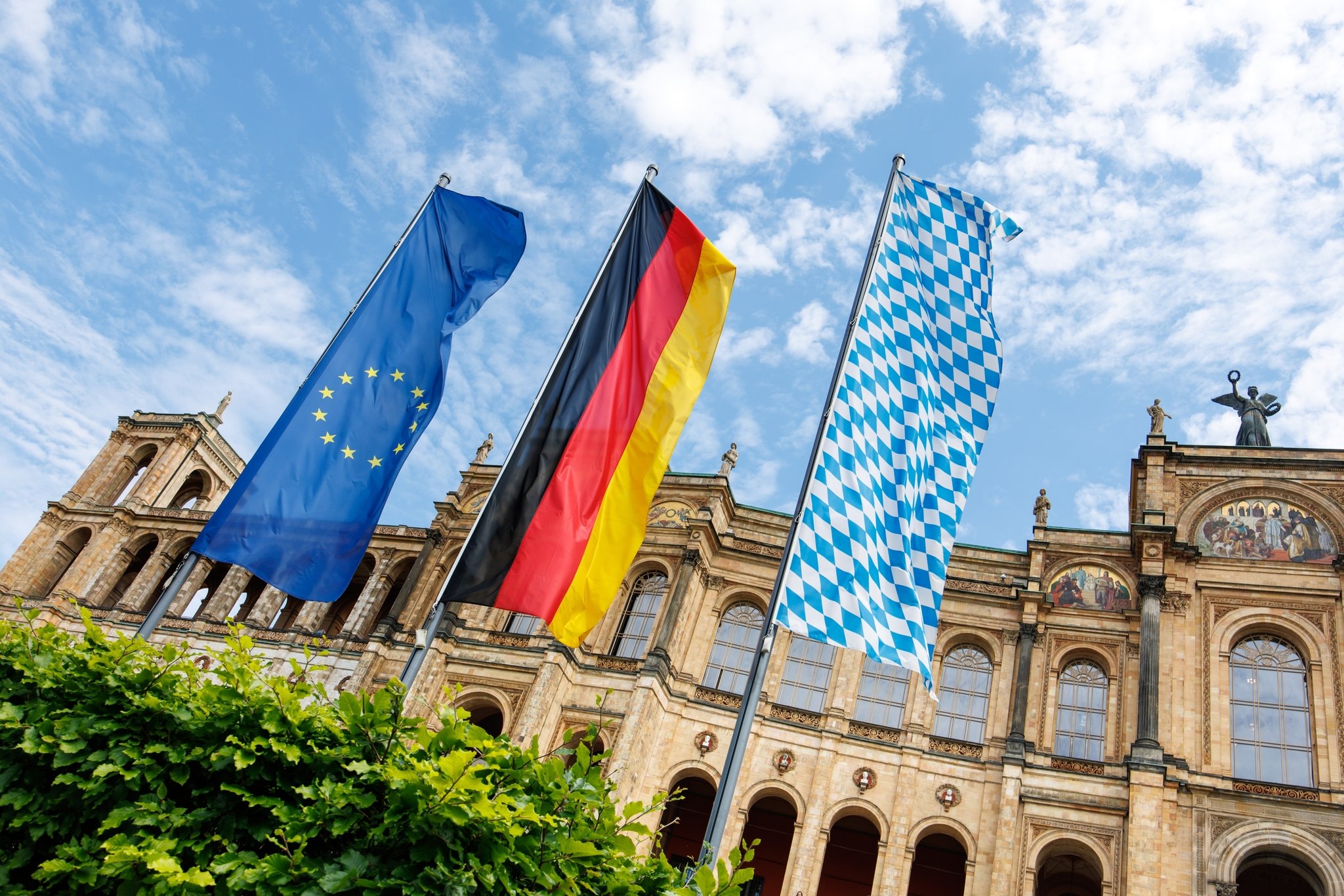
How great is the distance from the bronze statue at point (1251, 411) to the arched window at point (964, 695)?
1192cm

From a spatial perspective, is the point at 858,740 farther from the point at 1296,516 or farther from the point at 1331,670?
the point at 1296,516

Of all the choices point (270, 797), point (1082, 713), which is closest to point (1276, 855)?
point (1082, 713)

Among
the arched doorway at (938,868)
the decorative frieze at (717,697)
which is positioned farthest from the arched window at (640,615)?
the arched doorway at (938,868)

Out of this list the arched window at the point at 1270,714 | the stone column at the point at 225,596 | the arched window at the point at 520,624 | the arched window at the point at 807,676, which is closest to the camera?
the arched window at the point at 1270,714

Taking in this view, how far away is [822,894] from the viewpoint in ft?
95.9

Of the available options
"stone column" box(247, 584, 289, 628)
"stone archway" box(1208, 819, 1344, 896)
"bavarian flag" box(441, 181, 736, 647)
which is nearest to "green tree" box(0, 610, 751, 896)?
"bavarian flag" box(441, 181, 736, 647)

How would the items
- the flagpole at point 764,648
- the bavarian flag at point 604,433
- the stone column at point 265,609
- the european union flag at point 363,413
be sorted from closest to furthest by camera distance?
the flagpole at point 764,648 → the bavarian flag at point 604,433 → the european union flag at point 363,413 → the stone column at point 265,609

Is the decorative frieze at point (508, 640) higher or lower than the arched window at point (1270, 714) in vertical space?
lower

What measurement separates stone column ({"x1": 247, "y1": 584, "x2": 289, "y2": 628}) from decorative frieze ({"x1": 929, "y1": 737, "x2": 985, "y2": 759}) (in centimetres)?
2526

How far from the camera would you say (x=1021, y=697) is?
28.0 meters

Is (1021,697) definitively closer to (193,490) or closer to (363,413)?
(363,413)

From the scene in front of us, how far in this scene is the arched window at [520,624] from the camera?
107ft

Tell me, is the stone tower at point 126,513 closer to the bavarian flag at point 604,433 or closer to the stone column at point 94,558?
the stone column at point 94,558

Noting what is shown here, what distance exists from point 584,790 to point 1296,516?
1157 inches
